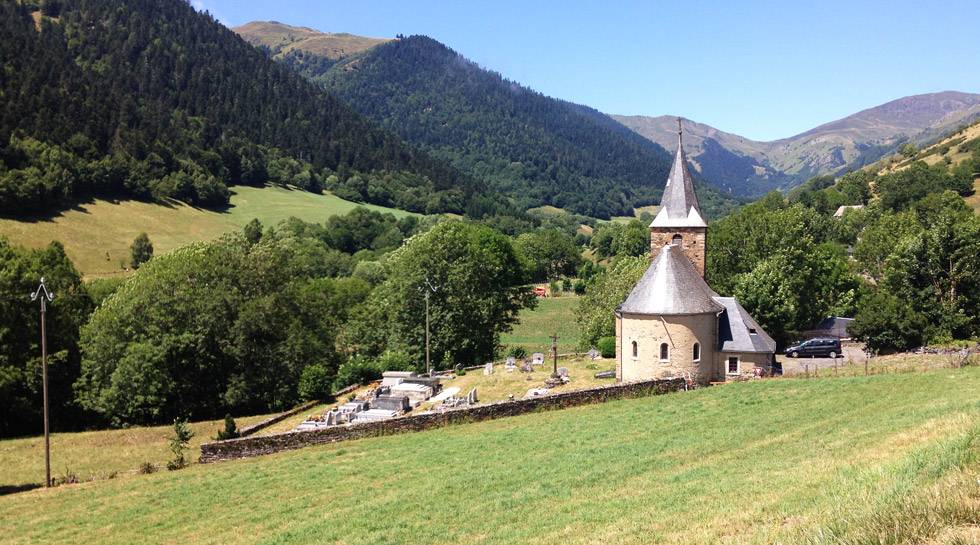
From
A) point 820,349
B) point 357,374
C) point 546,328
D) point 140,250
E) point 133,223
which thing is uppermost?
point 133,223

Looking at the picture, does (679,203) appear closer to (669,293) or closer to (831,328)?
(669,293)

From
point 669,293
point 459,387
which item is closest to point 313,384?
point 459,387

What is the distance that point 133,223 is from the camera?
8825 centimetres

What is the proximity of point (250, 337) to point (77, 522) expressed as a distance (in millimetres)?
24102

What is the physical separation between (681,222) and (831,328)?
1936 cm

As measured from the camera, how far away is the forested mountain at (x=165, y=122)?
3639 inches

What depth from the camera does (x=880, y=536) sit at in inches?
252

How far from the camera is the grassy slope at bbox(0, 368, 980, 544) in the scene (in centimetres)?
1063

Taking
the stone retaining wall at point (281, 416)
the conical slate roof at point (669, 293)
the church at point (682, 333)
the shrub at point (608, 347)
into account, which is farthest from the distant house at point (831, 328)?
the stone retaining wall at point (281, 416)

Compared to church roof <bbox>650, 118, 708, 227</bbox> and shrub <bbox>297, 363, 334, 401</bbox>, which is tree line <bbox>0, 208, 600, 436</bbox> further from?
church roof <bbox>650, 118, 708, 227</bbox>

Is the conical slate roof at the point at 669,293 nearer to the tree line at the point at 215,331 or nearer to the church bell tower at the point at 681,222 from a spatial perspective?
the church bell tower at the point at 681,222

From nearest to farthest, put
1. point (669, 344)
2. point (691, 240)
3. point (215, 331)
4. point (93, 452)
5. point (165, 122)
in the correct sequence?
point (93, 452)
point (669, 344)
point (215, 331)
point (691, 240)
point (165, 122)

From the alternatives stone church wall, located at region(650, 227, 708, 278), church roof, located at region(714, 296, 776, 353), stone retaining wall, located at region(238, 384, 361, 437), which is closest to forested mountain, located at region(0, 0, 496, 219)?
stone retaining wall, located at region(238, 384, 361, 437)

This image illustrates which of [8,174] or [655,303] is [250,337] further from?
[8,174]
